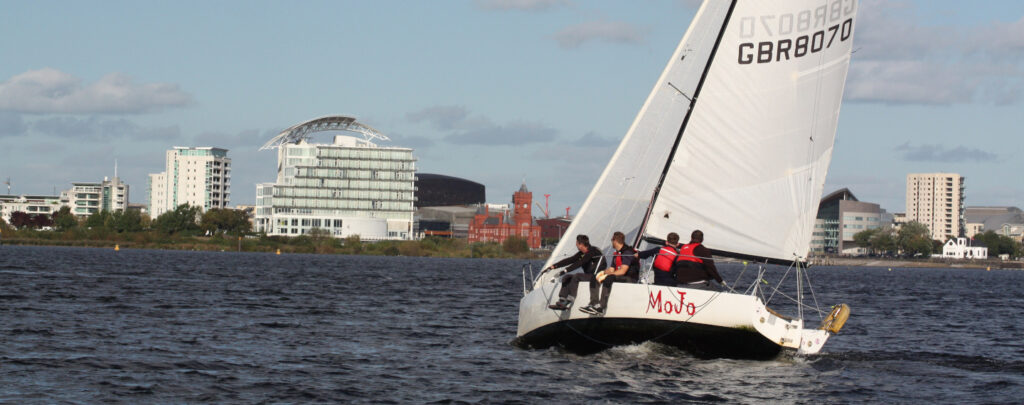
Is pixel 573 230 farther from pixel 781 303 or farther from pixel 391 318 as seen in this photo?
pixel 781 303

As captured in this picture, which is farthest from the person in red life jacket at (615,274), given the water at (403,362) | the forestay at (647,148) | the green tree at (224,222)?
the green tree at (224,222)

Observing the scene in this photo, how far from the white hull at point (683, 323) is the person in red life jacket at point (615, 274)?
15 centimetres

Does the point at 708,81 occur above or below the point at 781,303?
above

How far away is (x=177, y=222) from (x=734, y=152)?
174291 mm

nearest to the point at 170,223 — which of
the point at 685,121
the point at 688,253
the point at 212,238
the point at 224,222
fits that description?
the point at 224,222

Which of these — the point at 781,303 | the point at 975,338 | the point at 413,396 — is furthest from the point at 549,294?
the point at 781,303

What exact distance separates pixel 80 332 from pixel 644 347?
1300 cm

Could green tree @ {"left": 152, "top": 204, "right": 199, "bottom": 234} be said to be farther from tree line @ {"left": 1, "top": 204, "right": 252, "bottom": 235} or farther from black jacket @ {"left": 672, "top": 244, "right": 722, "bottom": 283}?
black jacket @ {"left": 672, "top": 244, "right": 722, "bottom": 283}

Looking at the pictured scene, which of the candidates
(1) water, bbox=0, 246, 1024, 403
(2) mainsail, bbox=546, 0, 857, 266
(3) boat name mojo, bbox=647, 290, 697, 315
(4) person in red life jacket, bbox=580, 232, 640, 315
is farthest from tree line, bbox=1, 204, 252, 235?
(3) boat name mojo, bbox=647, 290, 697, 315

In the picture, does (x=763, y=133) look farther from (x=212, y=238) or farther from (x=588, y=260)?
(x=212, y=238)

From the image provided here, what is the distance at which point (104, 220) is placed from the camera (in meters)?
187

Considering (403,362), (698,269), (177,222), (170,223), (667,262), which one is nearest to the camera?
(698,269)

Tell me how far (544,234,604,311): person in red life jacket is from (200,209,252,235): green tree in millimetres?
170905

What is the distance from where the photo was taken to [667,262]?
71.2 feet
